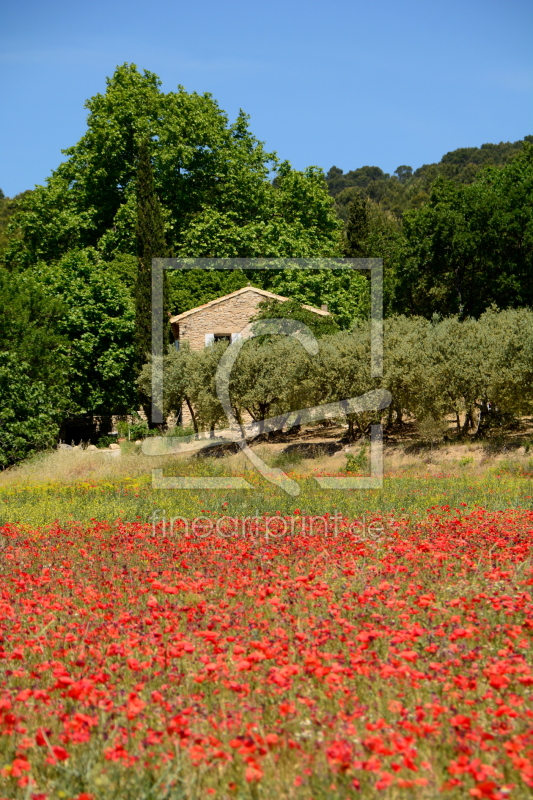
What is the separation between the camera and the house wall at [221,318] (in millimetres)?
37875

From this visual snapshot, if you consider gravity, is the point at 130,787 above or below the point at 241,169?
below

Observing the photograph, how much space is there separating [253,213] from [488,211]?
1554cm

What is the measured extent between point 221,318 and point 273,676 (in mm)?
34186

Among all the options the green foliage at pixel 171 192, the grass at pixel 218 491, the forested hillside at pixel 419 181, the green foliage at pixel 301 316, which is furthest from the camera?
the forested hillside at pixel 419 181

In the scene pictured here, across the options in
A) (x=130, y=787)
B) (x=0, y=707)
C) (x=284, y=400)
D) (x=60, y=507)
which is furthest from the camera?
(x=284, y=400)

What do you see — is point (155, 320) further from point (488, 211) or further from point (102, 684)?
point (102, 684)

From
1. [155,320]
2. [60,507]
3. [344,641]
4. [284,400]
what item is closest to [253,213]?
[155,320]

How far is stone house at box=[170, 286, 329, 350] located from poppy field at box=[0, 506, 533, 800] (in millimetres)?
29932

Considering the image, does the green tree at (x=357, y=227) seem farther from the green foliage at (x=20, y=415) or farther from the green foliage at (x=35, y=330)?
the green foliage at (x=20, y=415)

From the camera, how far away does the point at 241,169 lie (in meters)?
44.6

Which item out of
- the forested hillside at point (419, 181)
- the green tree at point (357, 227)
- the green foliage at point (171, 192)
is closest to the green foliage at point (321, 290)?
the green foliage at point (171, 192)

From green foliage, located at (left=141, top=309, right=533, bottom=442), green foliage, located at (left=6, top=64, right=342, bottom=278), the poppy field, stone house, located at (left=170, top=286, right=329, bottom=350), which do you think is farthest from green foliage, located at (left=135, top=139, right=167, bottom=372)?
the poppy field

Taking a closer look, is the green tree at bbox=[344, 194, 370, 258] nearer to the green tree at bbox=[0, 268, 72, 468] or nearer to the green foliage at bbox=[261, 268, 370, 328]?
the green foliage at bbox=[261, 268, 370, 328]

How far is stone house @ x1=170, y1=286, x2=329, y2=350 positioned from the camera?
37.9 m
